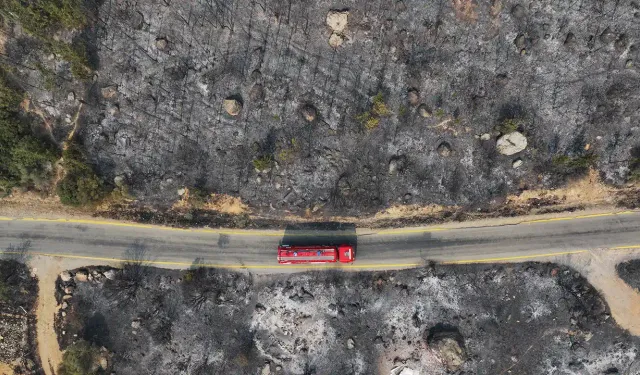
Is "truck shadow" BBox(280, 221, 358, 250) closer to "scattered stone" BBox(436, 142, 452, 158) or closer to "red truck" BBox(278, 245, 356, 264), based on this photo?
"red truck" BBox(278, 245, 356, 264)

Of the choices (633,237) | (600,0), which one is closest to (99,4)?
(600,0)

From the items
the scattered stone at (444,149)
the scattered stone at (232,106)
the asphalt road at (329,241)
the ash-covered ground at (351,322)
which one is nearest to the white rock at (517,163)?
the asphalt road at (329,241)

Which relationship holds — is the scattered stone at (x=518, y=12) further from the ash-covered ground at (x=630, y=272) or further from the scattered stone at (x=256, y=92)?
the ash-covered ground at (x=630, y=272)

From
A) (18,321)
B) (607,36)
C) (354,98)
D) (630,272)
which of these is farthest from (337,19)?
(18,321)

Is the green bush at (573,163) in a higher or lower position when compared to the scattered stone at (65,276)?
higher

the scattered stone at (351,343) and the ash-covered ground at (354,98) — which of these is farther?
the scattered stone at (351,343)

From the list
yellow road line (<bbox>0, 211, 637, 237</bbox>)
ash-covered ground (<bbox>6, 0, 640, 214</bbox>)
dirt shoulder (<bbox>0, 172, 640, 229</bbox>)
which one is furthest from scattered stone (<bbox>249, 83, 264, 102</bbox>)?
→ yellow road line (<bbox>0, 211, 637, 237</bbox>)
